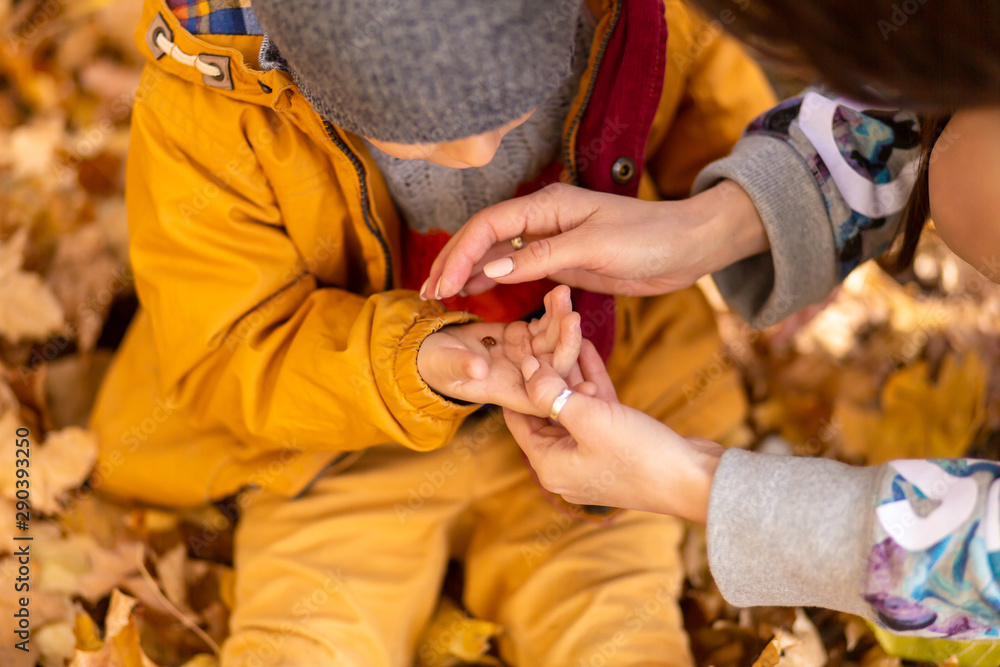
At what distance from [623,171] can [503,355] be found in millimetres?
Answer: 337

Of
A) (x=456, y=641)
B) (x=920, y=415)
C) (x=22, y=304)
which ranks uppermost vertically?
(x=22, y=304)

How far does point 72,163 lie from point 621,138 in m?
1.33

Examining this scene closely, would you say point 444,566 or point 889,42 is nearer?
point 889,42

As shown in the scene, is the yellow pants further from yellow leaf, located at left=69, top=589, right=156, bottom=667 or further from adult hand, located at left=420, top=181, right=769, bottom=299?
adult hand, located at left=420, top=181, right=769, bottom=299

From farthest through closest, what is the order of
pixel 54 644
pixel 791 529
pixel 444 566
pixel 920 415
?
pixel 920 415
pixel 444 566
pixel 54 644
pixel 791 529

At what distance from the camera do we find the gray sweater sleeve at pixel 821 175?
1.10 m

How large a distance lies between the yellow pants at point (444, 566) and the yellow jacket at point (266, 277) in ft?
0.32

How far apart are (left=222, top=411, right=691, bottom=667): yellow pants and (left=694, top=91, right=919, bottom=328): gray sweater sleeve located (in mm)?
518

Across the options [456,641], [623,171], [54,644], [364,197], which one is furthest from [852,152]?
[54,644]

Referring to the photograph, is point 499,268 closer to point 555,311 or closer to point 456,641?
point 555,311

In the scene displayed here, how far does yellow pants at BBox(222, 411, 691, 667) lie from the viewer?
110 centimetres

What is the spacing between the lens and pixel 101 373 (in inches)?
60.7

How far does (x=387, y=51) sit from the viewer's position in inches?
26.5

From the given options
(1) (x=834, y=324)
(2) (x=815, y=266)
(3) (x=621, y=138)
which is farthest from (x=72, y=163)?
(1) (x=834, y=324)
